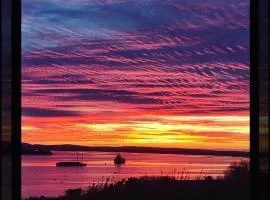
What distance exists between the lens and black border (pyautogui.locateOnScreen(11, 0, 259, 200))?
157 centimetres

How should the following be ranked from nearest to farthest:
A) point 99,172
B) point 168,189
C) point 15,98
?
point 15,98 → point 168,189 → point 99,172

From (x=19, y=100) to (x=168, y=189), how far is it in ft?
22.1

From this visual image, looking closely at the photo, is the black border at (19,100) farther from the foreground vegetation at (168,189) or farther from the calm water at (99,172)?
the foreground vegetation at (168,189)

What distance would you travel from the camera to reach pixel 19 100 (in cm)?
160

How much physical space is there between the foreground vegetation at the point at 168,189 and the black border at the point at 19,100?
5230 mm

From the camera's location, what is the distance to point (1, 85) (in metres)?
1.60

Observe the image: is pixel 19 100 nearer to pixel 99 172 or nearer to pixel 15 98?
pixel 15 98

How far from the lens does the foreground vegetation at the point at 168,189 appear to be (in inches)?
273

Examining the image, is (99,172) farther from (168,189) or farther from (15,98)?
(15,98)

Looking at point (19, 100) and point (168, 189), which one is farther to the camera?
point (168, 189)

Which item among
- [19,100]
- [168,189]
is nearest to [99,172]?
[168,189]

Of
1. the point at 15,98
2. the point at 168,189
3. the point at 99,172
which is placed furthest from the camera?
the point at 99,172

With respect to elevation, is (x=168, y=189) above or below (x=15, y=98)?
below
